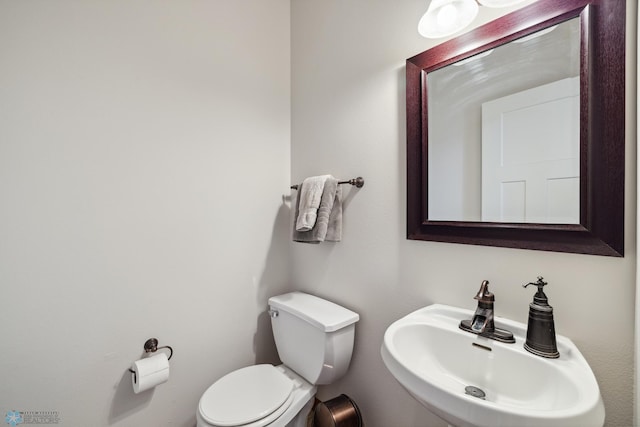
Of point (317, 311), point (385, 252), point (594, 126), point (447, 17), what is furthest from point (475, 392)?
point (447, 17)

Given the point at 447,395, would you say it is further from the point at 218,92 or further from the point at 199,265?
the point at 218,92

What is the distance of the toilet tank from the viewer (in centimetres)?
115

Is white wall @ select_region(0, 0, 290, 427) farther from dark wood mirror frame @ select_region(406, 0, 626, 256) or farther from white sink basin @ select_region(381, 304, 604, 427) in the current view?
dark wood mirror frame @ select_region(406, 0, 626, 256)

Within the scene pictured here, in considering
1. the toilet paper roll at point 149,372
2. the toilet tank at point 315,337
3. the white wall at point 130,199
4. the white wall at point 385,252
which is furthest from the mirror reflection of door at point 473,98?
the toilet paper roll at point 149,372

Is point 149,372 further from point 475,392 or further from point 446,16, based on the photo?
point 446,16

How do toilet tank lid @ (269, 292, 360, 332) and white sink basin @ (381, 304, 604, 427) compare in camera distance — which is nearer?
white sink basin @ (381, 304, 604, 427)

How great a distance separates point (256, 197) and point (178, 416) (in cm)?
115

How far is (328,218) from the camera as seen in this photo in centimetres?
126

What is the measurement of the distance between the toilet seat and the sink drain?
2.39 feet

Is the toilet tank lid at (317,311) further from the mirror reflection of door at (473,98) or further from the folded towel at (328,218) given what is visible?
the mirror reflection of door at (473,98)

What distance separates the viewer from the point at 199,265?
4.26 ft

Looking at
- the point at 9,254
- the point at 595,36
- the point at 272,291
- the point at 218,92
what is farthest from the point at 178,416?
the point at 595,36

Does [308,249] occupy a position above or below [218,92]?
below

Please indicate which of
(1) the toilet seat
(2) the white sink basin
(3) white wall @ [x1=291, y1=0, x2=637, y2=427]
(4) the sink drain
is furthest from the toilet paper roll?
(4) the sink drain
